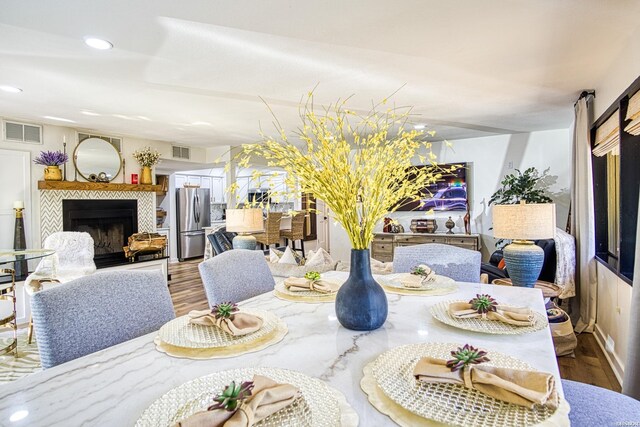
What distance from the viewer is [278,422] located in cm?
66

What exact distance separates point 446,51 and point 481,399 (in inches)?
90.0

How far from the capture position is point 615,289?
2688 mm

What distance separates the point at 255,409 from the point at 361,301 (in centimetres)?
58

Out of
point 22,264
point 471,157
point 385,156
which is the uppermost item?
point 471,157

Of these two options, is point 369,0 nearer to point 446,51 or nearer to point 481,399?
point 446,51

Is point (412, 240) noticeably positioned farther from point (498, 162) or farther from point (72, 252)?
point (72, 252)

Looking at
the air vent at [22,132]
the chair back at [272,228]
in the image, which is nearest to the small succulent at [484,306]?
the air vent at [22,132]

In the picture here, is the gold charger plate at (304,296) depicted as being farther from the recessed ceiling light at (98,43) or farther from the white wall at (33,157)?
the white wall at (33,157)

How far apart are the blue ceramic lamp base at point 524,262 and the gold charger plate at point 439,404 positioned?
1807 millimetres

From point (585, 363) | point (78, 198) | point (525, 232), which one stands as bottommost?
point (585, 363)

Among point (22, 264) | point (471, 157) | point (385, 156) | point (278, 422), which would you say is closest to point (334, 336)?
point (278, 422)

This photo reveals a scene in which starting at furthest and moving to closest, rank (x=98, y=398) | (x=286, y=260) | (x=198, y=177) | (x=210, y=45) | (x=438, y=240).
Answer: (x=198, y=177)
(x=438, y=240)
(x=286, y=260)
(x=210, y=45)
(x=98, y=398)

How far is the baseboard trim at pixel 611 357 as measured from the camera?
2470 millimetres

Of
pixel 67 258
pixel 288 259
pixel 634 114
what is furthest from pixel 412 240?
pixel 67 258
